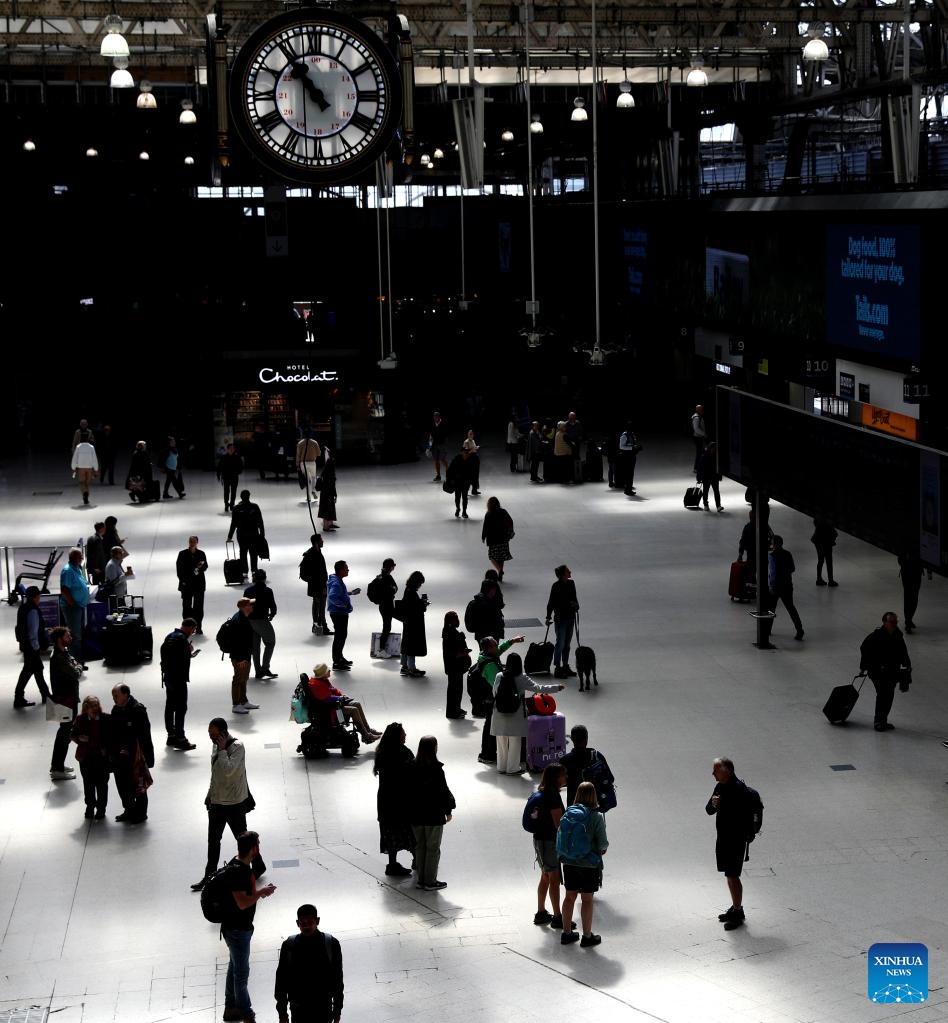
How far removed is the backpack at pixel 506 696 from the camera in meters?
14.8

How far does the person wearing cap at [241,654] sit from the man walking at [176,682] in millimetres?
1035

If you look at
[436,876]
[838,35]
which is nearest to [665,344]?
[838,35]

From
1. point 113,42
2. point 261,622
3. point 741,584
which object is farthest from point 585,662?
point 113,42

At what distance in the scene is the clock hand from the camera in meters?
10.9

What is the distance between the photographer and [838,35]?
116 ft

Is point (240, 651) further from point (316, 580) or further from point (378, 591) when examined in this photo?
point (316, 580)

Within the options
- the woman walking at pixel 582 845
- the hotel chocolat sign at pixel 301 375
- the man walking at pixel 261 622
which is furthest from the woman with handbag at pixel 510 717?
the hotel chocolat sign at pixel 301 375

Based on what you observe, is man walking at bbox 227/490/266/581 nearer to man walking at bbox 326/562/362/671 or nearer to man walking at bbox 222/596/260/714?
man walking at bbox 326/562/362/671

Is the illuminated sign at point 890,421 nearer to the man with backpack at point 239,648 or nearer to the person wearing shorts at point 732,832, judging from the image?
the man with backpack at point 239,648

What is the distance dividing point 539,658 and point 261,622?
3.05 metres

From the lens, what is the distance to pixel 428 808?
12.3 meters

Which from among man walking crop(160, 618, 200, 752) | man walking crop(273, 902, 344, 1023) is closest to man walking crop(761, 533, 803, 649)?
man walking crop(160, 618, 200, 752)

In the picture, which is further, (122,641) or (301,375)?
(301,375)

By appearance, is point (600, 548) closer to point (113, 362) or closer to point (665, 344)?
point (665, 344)
